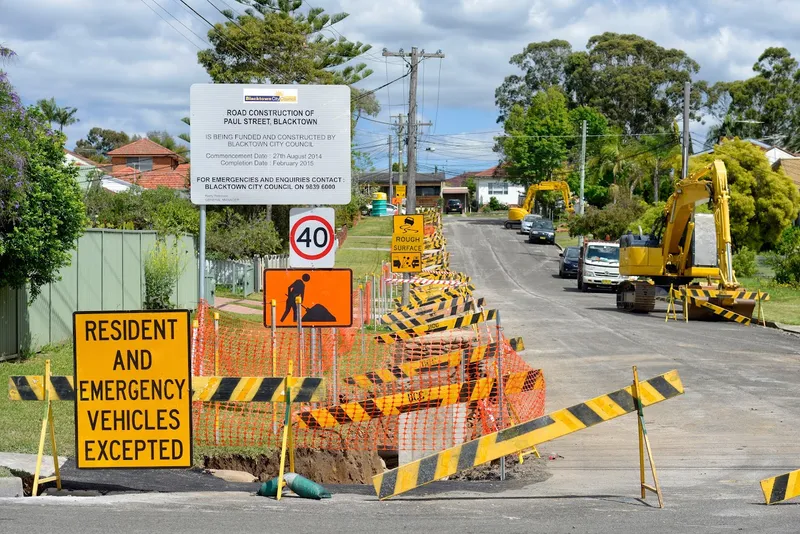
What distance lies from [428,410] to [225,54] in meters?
44.8

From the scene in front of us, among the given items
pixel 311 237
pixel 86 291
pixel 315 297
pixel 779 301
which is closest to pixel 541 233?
pixel 779 301

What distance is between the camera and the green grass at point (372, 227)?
79.0 m

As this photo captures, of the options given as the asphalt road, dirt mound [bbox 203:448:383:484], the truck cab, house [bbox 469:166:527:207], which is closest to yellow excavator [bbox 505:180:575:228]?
the truck cab

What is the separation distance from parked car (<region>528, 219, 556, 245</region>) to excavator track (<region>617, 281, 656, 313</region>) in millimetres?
41415

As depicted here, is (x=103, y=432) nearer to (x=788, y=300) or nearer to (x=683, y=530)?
(x=683, y=530)

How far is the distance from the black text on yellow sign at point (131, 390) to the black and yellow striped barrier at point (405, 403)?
2277mm

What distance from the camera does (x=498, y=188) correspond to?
459 ft

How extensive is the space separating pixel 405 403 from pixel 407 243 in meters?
16.8

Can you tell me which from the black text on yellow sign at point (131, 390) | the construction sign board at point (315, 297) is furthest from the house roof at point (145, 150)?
the black text on yellow sign at point (131, 390)

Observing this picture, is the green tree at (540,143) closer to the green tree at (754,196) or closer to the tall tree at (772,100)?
the tall tree at (772,100)

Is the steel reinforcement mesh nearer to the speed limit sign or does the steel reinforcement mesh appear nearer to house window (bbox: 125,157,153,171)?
the speed limit sign

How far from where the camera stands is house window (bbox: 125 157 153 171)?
75.6 metres

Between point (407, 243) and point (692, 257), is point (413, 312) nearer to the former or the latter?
point (407, 243)

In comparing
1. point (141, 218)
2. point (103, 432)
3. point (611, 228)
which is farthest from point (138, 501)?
point (611, 228)
